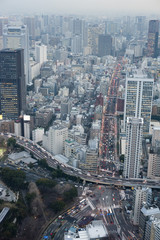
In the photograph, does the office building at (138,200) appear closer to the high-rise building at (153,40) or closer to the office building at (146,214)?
the office building at (146,214)

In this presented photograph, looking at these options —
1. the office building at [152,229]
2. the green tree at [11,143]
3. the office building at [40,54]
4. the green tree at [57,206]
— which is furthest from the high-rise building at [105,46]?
the office building at [152,229]

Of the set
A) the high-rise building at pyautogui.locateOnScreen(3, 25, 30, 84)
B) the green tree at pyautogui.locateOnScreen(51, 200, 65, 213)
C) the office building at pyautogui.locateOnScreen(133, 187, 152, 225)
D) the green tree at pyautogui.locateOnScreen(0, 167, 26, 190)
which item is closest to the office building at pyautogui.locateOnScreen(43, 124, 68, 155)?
the green tree at pyautogui.locateOnScreen(0, 167, 26, 190)

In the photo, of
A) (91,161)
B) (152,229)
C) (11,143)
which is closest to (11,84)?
(11,143)

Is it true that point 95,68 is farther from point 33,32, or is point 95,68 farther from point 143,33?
point 33,32

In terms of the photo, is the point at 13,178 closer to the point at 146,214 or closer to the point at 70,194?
the point at 70,194

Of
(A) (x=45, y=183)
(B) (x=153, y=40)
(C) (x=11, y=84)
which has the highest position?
(B) (x=153, y=40)

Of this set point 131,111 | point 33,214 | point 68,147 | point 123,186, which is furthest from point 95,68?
point 33,214
